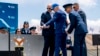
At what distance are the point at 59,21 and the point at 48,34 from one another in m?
0.69

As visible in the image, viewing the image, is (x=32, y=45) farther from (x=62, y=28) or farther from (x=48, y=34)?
(x=62, y=28)

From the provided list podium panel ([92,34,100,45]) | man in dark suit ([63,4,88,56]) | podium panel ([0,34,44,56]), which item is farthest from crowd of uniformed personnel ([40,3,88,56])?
podium panel ([92,34,100,45])

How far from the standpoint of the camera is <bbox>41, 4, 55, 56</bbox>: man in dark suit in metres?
10.9

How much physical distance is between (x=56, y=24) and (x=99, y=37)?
81.3 inches

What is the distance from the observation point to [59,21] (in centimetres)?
1039

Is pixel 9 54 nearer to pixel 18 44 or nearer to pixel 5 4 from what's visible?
pixel 18 44

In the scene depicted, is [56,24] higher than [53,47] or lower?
higher

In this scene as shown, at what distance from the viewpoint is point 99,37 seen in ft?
39.0

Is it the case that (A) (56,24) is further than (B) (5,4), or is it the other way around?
(B) (5,4)

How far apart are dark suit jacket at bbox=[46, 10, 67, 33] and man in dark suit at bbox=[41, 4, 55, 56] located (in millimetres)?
436

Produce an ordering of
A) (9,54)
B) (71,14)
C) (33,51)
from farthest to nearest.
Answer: (33,51) → (71,14) → (9,54)

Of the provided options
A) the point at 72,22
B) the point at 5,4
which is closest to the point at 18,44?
the point at 72,22

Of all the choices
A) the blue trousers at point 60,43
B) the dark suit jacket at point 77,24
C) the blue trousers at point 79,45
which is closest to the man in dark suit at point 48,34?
the blue trousers at point 60,43

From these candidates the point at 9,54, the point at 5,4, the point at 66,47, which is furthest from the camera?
the point at 5,4
